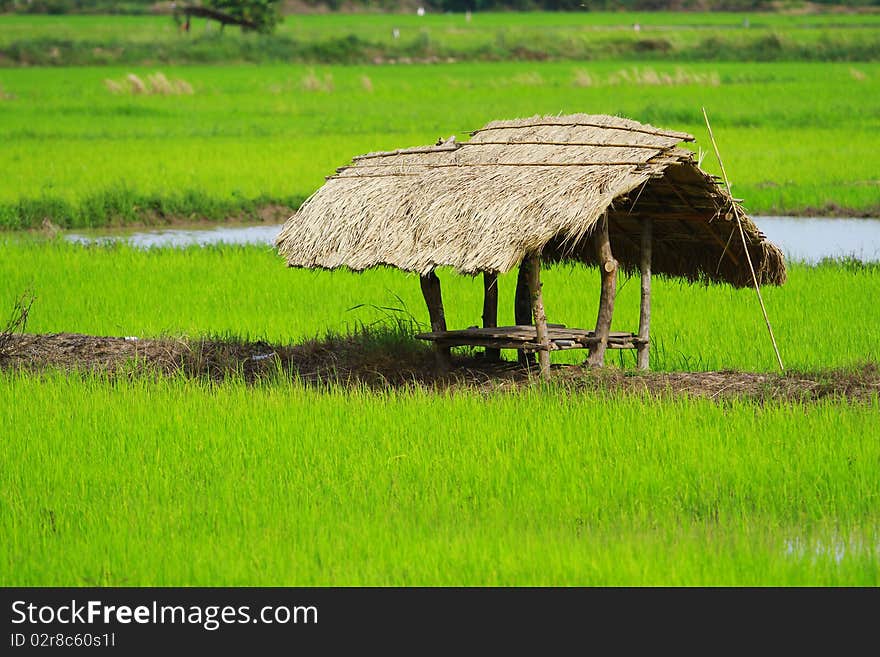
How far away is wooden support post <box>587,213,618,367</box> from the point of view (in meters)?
7.17

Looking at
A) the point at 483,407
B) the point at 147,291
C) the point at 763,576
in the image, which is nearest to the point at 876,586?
the point at 763,576

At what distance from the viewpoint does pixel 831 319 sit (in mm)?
8891

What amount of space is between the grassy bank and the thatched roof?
3106 centimetres

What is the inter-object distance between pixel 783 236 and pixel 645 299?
22.1ft

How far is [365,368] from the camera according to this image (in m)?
7.75

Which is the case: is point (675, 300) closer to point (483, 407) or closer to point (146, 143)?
point (483, 407)

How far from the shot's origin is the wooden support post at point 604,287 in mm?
7174

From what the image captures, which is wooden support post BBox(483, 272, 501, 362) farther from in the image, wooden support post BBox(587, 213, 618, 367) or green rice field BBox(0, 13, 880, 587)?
wooden support post BBox(587, 213, 618, 367)

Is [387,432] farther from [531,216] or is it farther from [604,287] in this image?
[604,287]

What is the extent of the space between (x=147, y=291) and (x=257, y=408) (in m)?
3.99

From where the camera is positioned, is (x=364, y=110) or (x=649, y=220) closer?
(x=649, y=220)

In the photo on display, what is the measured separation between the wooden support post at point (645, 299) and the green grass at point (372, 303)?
19cm

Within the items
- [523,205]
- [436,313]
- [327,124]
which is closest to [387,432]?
[523,205]

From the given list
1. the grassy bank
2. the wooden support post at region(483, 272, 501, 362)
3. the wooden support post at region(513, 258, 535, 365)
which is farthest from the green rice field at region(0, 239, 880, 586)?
the grassy bank
